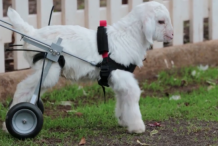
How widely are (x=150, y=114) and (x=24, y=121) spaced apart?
1.58 metres

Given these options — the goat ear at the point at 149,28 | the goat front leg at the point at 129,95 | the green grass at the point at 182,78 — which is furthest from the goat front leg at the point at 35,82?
the green grass at the point at 182,78

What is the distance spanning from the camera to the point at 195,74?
282 inches

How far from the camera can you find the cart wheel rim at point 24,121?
4422mm

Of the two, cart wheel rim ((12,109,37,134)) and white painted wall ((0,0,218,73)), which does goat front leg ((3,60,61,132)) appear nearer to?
cart wheel rim ((12,109,37,134))

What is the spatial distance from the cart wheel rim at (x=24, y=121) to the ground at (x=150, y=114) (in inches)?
4.4

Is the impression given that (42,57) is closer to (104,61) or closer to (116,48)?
(104,61)

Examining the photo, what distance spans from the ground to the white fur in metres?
0.28

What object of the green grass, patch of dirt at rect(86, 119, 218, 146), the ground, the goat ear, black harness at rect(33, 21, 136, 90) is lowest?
patch of dirt at rect(86, 119, 218, 146)

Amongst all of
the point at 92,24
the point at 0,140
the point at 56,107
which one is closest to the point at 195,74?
the point at 92,24

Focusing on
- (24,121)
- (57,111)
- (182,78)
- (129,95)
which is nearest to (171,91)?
(182,78)

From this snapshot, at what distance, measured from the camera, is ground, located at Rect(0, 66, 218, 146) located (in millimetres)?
4625

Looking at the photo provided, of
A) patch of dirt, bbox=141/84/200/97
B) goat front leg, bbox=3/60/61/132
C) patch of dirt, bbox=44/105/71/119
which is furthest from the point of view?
patch of dirt, bbox=141/84/200/97

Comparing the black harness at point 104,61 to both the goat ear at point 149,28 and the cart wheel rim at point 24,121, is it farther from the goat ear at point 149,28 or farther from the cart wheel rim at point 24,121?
the cart wheel rim at point 24,121

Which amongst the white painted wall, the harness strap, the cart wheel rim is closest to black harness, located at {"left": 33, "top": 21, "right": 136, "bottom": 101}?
the harness strap
